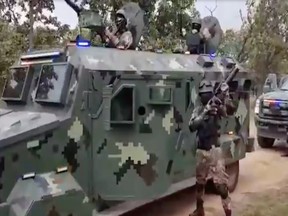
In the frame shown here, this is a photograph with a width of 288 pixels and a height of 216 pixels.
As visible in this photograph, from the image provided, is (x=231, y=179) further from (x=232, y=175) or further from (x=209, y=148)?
(x=209, y=148)

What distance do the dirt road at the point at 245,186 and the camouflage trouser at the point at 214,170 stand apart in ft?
2.93

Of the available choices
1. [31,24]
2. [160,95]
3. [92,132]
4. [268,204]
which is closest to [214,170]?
[160,95]

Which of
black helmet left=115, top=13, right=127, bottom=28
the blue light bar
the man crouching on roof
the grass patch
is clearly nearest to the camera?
the blue light bar

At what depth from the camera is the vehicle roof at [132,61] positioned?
205 inches

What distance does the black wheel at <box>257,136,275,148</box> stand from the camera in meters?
11.8

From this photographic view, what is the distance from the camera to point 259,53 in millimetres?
22781

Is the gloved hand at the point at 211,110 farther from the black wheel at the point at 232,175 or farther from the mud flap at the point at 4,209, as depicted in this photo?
the mud flap at the point at 4,209

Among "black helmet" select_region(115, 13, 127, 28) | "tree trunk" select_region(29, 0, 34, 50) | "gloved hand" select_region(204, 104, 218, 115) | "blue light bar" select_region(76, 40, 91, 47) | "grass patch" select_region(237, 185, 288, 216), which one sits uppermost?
"tree trunk" select_region(29, 0, 34, 50)

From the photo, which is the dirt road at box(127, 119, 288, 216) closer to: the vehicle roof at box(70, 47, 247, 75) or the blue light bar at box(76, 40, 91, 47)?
the vehicle roof at box(70, 47, 247, 75)

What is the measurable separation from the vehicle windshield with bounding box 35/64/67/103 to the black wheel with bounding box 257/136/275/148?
762 cm

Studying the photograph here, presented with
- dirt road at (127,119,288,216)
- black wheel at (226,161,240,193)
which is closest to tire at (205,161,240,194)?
black wheel at (226,161,240,193)

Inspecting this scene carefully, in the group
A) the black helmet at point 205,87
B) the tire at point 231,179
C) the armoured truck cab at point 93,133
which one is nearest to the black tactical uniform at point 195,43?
the black helmet at point 205,87

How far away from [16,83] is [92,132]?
3.96ft

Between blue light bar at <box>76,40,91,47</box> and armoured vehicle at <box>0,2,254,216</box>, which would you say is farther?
blue light bar at <box>76,40,91,47</box>
